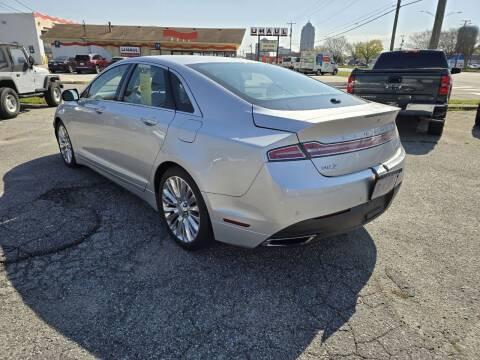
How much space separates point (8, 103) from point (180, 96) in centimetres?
889

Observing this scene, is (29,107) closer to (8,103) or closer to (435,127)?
(8,103)

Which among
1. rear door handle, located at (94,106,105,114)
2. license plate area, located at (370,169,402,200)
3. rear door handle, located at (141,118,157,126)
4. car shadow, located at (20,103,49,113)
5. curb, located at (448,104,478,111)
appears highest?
rear door handle, located at (141,118,157,126)

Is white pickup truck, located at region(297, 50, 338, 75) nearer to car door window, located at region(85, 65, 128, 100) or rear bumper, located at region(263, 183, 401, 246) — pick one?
car door window, located at region(85, 65, 128, 100)

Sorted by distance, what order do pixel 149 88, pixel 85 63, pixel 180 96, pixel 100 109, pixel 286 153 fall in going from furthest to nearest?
pixel 85 63 < pixel 100 109 < pixel 149 88 < pixel 180 96 < pixel 286 153

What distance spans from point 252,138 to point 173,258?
1.32 meters

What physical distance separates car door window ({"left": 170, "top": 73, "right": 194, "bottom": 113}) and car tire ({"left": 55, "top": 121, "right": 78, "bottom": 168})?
2.59 meters

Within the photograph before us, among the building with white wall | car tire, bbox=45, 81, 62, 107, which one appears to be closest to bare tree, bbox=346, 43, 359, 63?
the building with white wall

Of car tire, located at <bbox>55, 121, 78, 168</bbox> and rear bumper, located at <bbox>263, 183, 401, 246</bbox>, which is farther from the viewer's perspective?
car tire, located at <bbox>55, 121, 78, 168</bbox>

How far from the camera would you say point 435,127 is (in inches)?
298

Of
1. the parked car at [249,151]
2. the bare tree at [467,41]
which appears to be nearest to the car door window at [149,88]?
the parked car at [249,151]

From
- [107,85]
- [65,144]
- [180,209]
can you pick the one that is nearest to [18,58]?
[65,144]

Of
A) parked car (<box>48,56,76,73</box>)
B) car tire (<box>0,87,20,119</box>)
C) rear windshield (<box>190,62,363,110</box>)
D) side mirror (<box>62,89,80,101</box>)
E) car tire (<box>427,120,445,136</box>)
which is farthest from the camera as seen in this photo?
parked car (<box>48,56,76,73</box>)

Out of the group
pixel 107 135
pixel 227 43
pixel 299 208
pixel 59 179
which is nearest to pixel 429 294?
pixel 299 208

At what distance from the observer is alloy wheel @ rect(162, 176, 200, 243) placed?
2.86 meters
